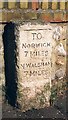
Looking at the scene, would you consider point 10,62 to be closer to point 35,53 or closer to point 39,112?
point 35,53

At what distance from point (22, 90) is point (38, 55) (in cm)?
50

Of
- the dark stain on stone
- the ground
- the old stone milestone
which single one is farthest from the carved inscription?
the ground

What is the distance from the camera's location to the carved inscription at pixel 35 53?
458 centimetres

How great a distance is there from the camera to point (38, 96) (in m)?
4.76

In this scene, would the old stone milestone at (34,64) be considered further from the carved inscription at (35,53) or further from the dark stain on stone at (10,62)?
the dark stain on stone at (10,62)

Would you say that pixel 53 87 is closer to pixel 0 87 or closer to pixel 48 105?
pixel 48 105

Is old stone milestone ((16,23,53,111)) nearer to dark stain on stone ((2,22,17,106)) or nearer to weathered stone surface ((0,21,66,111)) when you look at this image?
weathered stone surface ((0,21,66,111))

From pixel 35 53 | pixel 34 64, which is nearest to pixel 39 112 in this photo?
pixel 34 64

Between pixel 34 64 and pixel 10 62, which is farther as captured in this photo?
pixel 10 62

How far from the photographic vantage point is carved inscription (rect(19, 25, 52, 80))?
458cm

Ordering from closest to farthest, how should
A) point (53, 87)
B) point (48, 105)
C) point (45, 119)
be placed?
point (45, 119)
point (48, 105)
point (53, 87)

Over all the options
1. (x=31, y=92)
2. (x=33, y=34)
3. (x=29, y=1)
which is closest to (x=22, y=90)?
(x=31, y=92)

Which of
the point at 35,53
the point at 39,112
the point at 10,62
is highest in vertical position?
the point at 35,53

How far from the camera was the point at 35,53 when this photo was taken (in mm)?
4641
